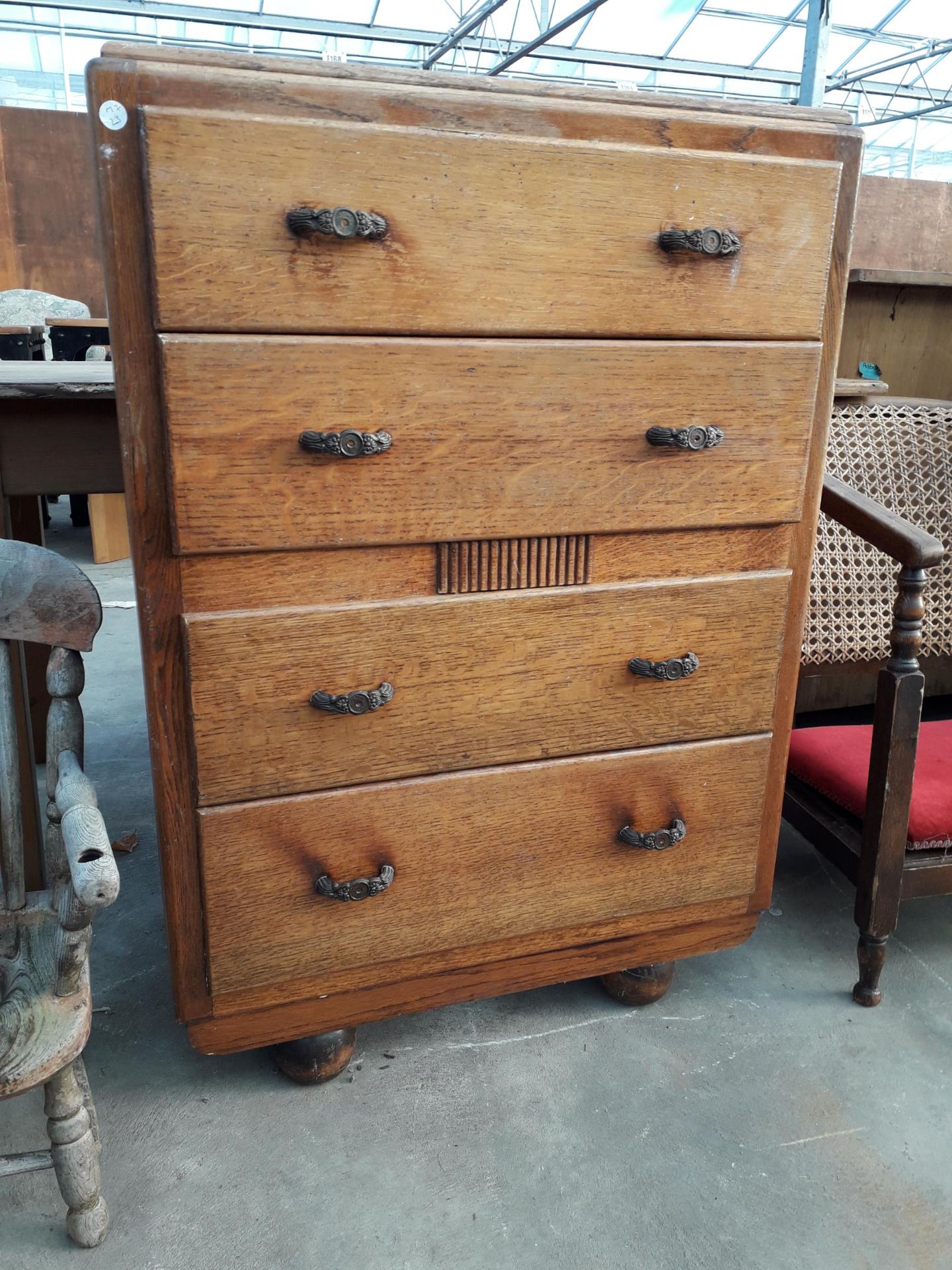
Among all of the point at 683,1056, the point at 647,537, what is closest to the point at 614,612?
the point at 647,537

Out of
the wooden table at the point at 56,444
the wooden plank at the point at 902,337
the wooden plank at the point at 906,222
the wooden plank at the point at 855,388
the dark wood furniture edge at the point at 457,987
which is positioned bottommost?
the dark wood furniture edge at the point at 457,987

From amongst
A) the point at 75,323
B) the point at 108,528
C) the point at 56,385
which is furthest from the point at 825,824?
the point at 75,323

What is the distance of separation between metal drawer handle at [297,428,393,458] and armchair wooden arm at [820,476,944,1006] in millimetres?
808

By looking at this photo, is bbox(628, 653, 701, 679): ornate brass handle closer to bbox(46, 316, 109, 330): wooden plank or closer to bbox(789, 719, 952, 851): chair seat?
bbox(789, 719, 952, 851): chair seat

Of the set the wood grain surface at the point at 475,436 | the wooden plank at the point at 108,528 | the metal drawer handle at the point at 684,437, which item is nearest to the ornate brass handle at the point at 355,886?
the wood grain surface at the point at 475,436

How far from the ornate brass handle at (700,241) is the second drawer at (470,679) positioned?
419mm

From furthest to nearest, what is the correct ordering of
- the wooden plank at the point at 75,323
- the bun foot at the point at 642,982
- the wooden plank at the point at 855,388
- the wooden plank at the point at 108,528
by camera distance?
the wooden plank at the point at 75,323
the wooden plank at the point at 108,528
the wooden plank at the point at 855,388
the bun foot at the point at 642,982

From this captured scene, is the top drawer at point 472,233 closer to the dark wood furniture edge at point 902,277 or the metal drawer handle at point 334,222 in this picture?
the metal drawer handle at point 334,222

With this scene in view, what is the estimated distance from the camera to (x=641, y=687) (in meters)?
1.36

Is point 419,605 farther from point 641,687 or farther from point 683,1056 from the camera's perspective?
point 683,1056

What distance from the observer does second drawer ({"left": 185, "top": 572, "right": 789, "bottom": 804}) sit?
117cm

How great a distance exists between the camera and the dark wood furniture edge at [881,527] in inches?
55.7

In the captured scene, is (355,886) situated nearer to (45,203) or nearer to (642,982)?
(642,982)

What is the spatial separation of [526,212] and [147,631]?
64 cm
